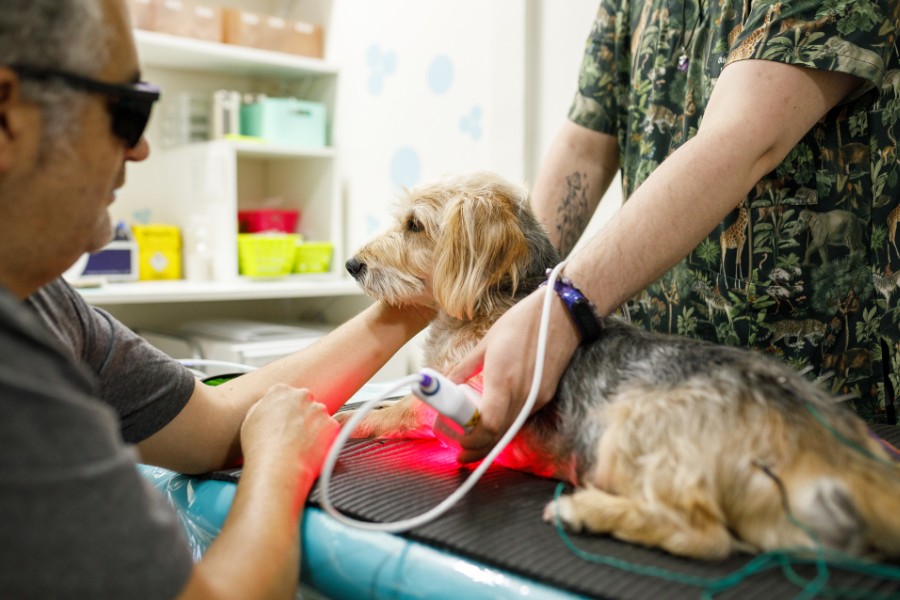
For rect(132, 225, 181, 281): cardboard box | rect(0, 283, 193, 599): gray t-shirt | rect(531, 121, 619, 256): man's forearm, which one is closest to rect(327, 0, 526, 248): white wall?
rect(132, 225, 181, 281): cardboard box

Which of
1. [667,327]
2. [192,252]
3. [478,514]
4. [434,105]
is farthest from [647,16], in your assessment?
[192,252]

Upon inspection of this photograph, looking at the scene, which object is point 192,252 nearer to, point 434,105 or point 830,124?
point 434,105

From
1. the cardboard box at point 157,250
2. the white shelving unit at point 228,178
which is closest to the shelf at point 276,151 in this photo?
the white shelving unit at point 228,178

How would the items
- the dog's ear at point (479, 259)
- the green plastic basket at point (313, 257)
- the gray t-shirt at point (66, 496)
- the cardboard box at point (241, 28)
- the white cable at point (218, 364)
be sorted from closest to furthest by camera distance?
1. the gray t-shirt at point (66, 496)
2. the dog's ear at point (479, 259)
3. the white cable at point (218, 364)
4. the cardboard box at point (241, 28)
5. the green plastic basket at point (313, 257)

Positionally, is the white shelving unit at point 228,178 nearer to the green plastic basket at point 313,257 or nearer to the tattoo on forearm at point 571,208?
the green plastic basket at point 313,257

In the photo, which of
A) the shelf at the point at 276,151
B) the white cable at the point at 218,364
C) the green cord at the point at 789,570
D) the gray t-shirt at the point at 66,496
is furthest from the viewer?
the shelf at the point at 276,151

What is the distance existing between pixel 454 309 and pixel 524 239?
0.20 meters

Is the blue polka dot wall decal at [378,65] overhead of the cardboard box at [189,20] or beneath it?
beneath

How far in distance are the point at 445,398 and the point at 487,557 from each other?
9.1 inches

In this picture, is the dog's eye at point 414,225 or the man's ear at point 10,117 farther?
the dog's eye at point 414,225

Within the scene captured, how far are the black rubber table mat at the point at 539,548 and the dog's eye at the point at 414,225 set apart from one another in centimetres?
65

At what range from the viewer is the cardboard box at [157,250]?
3527 millimetres

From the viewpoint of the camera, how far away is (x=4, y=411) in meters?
0.58

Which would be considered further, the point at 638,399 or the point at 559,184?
the point at 559,184
